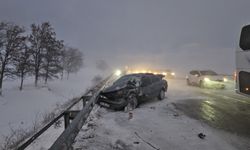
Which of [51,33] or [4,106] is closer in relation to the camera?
[4,106]

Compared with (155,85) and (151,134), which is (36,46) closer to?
(155,85)

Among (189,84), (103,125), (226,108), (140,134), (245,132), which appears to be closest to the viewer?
(140,134)

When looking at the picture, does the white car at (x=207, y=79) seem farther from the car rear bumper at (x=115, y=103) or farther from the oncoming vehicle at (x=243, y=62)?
the car rear bumper at (x=115, y=103)

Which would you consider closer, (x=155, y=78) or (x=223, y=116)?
(x=223, y=116)

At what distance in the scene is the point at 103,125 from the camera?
6438 mm

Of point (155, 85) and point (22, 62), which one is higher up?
point (22, 62)

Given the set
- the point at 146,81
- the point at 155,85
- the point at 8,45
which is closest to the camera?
the point at 146,81

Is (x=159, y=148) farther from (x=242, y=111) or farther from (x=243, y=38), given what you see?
(x=242, y=111)

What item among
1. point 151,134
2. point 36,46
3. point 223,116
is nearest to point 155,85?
point 223,116

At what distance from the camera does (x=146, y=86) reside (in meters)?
10.1

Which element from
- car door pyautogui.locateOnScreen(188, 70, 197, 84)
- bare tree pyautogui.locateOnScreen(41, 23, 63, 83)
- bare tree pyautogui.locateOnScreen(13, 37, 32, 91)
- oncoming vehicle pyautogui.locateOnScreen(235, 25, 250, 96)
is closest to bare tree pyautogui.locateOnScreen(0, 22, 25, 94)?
bare tree pyautogui.locateOnScreen(13, 37, 32, 91)

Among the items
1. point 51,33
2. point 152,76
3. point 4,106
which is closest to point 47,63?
point 51,33

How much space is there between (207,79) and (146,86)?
994 cm

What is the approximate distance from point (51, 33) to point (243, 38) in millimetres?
38114
